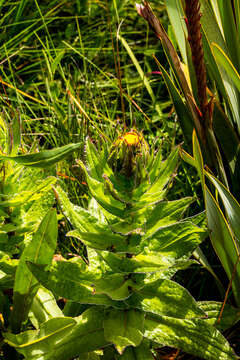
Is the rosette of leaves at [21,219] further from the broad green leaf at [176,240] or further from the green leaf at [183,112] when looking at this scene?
the green leaf at [183,112]

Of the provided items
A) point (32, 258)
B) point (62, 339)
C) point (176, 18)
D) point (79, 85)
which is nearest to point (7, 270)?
point (32, 258)

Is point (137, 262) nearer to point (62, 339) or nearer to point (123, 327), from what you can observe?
point (123, 327)

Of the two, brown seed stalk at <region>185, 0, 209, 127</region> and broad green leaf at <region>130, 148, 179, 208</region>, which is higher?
brown seed stalk at <region>185, 0, 209, 127</region>

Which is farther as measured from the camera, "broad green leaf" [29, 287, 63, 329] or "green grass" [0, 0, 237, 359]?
"green grass" [0, 0, 237, 359]

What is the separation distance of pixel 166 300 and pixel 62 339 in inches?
9.9

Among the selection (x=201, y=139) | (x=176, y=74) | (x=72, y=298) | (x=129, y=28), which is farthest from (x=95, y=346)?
(x=129, y=28)

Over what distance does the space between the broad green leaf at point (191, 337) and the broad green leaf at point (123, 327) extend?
0.15 feet

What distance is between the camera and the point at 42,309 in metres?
1.11

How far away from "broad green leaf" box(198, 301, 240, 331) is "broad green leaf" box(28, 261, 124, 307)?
240 mm

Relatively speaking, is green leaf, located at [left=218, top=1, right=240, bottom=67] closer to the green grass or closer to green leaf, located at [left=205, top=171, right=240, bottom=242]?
the green grass

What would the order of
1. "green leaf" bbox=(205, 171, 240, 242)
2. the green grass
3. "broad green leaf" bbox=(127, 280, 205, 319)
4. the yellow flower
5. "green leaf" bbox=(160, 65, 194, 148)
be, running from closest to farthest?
1. the yellow flower
2. "broad green leaf" bbox=(127, 280, 205, 319)
3. "green leaf" bbox=(205, 171, 240, 242)
4. "green leaf" bbox=(160, 65, 194, 148)
5. the green grass

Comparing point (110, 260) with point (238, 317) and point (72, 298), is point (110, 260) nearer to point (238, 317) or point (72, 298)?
point (72, 298)

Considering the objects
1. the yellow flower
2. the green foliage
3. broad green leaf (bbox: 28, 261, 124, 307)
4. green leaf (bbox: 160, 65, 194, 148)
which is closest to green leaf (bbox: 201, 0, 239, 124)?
the green foliage

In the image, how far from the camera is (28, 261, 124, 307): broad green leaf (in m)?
0.95
